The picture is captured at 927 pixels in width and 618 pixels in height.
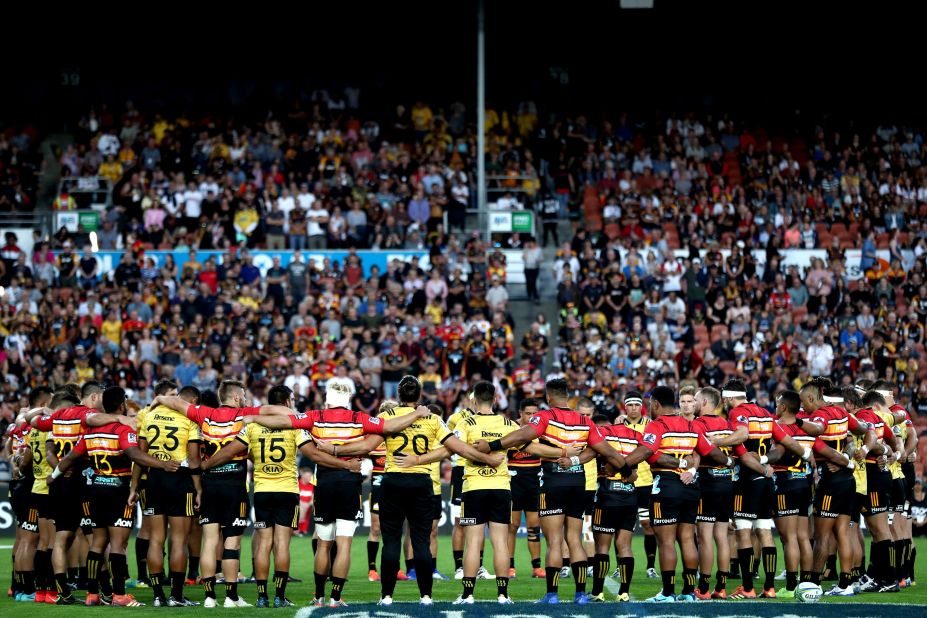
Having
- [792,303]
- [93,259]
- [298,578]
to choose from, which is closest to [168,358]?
[93,259]

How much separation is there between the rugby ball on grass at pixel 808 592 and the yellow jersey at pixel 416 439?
4.40 meters

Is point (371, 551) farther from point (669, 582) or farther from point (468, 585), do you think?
point (669, 582)

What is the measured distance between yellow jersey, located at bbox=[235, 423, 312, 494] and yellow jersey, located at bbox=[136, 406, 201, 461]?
65 centimetres

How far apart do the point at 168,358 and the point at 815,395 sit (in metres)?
15.8

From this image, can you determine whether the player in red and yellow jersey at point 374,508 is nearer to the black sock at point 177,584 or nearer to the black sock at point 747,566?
the black sock at point 177,584

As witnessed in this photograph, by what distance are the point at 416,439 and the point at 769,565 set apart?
4510 millimetres

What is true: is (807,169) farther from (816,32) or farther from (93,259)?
(93,259)

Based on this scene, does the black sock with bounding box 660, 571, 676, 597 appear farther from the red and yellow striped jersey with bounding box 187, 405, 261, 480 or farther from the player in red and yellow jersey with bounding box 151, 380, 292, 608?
the red and yellow striped jersey with bounding box 187, 405, 261, 480

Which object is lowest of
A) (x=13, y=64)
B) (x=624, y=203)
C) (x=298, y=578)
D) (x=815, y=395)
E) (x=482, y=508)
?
(x=298, y=578)

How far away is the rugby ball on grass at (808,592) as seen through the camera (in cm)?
1509

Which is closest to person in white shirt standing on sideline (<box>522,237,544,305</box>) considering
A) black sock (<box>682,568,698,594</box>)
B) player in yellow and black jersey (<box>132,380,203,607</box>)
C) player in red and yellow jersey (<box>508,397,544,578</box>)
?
player in red and yellow jersey (<box>508,397,544,578</box>)

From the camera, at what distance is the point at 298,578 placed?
1852 centimetres

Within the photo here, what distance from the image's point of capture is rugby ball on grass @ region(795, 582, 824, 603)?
594 inches

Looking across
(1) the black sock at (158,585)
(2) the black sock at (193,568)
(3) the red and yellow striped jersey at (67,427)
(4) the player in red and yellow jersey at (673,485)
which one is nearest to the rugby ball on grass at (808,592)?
(4) the player in red and yellow jersey at (673,485)
